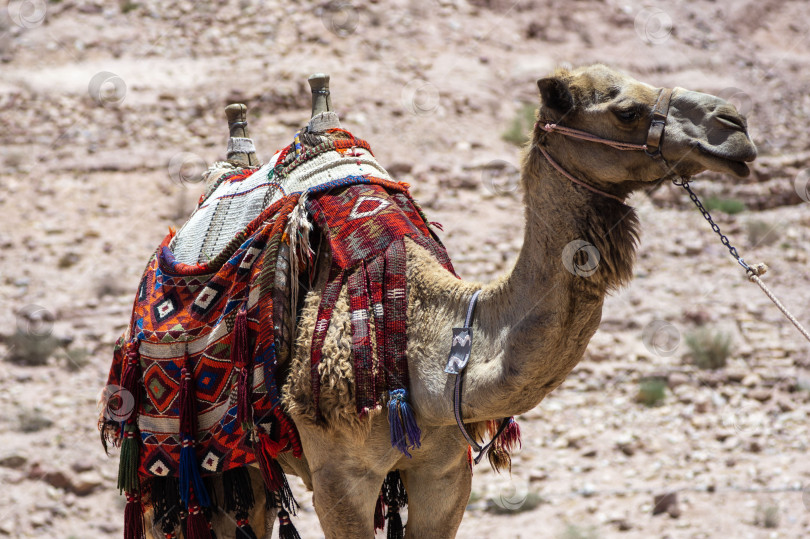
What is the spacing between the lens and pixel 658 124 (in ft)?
9.93

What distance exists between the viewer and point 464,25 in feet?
58.2

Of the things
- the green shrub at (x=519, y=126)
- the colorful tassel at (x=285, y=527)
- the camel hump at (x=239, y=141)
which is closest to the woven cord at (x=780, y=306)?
the colorful tassel at (x=285, y=527)

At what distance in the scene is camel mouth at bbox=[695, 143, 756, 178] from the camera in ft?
9.46

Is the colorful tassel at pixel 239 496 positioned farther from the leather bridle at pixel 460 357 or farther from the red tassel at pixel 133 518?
the leather bridle at pixel 460 357

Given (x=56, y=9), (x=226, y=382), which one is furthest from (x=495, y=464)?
(x=56, y=9)

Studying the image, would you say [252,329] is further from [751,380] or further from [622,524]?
[751,380]

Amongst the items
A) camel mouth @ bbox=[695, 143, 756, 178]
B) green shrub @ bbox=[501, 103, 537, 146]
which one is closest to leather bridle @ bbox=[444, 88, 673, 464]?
camel mouth @ bbox=[695, 143, 756, 178]

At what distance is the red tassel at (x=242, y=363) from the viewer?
13.0 feet

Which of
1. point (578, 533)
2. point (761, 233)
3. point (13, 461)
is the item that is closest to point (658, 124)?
point (578, 533)

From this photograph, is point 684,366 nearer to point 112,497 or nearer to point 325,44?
point 112,497

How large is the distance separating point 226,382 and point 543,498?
4799 millimetres

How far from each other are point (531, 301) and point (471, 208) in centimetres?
991

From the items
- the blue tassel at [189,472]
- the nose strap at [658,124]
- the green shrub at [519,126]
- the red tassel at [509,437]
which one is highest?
the nose strap at [658,124]

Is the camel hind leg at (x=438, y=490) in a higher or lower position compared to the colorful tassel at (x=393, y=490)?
higher
